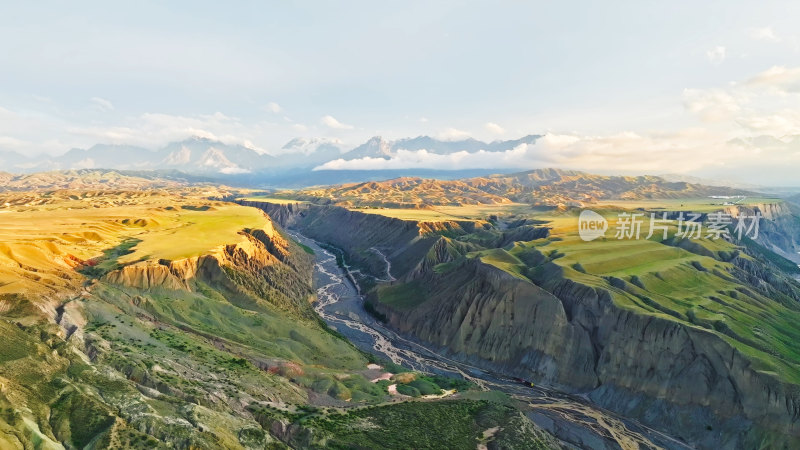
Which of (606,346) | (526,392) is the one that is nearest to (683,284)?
(606,346)

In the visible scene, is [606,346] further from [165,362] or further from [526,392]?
[165,362]

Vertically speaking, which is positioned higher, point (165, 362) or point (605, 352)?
point (165, 362)

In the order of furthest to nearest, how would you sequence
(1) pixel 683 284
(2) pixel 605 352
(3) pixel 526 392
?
(1) pixel 683 284 < (2) pixel 605 352 < (3) pixel 526 392

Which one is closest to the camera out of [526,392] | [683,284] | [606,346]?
[526,392]

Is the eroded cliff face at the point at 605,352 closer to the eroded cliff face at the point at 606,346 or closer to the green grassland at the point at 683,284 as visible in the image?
the eroded cliff face at the point at 606,346

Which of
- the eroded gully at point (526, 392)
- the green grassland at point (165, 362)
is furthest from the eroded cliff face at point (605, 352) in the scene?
the green grassland at point (165, 362)

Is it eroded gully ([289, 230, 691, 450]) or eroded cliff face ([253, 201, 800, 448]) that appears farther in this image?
eroded gully ([289, 230, 691, 450])

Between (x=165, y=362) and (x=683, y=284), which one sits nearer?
(x=165, y=362)

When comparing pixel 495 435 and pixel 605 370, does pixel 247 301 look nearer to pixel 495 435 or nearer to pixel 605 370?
pixel 495 435

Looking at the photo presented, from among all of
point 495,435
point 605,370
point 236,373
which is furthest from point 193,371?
point 605,370

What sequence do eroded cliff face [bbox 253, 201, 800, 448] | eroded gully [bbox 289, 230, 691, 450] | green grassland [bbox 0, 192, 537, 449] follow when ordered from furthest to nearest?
eroded gully [bbox 289, 230, 691, 450] < eroded cliff face [bbox 253, 201, 800, 448] < green grassland [bbox 0, 192, 537, 449]

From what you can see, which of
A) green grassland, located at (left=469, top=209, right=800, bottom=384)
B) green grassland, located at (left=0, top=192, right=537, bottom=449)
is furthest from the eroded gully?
green grassland, located at (left=469, top=209, right=800, bottom=384)

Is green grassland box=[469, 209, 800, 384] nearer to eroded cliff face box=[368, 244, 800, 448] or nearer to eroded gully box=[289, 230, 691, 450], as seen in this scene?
eroded cliff face box=[368, 244, 800, 448]

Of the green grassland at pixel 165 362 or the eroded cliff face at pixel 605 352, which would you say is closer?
the green grassland at pixel 165 362
